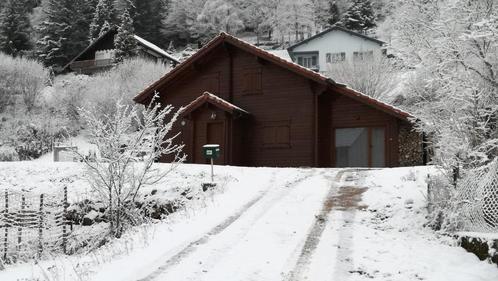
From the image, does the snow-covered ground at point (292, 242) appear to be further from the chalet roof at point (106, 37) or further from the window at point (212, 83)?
the chalet roof at point (106, 37)

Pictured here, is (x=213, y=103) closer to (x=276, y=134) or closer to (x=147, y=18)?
(x=276, y=134)

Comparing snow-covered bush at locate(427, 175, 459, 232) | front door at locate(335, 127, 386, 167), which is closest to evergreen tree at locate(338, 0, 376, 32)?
front door at locate(335, 127, 386, 167)

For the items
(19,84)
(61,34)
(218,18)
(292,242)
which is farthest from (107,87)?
(218,18)

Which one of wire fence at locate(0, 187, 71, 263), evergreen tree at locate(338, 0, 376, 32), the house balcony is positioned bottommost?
wire fence at locate(0, 187, 71, 263)

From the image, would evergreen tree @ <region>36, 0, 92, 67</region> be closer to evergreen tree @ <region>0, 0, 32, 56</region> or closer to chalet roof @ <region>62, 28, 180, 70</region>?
evergreen tree @ <region>0, 0, 32, 56</region>

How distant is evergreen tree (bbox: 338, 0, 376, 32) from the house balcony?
3500 centimetres

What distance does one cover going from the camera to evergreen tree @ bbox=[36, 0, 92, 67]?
60594mm

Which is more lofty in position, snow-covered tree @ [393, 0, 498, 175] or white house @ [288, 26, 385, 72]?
white house @ [288, 26, 385, 72]

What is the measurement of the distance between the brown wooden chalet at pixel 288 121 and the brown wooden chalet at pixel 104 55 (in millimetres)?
30388

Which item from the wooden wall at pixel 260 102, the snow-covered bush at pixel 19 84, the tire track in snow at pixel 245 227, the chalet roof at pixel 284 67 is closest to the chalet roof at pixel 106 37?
the snow-covered bush at pixel 19 84

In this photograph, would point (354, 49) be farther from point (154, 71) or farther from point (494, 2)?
point (494, 2)

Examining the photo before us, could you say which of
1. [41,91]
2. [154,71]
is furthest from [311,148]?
[41,91]

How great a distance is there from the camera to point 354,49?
163ft

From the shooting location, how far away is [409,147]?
817 inches
